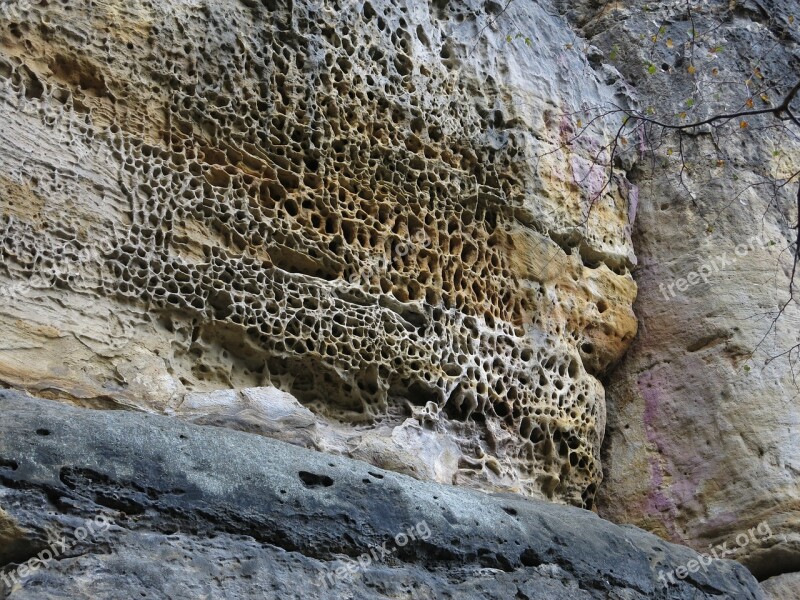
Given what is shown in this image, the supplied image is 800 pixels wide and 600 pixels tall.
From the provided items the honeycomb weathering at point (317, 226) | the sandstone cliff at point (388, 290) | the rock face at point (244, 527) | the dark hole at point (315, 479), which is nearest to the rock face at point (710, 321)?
the sandstone cliff at point (388, 290)

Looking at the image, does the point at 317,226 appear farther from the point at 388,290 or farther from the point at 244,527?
the point at 244,527

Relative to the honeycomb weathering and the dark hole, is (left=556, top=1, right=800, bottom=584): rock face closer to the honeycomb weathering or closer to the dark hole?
the honeycomb weathering

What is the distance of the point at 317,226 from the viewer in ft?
23.7

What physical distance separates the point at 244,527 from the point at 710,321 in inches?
168

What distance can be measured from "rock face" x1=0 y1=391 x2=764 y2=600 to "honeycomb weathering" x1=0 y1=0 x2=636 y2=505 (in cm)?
91

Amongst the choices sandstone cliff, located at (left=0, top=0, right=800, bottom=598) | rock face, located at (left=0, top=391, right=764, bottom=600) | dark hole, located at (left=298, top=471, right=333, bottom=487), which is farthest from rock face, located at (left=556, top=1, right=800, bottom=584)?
dark hole, located at (left=298, top=471, right=333, bottom=487)

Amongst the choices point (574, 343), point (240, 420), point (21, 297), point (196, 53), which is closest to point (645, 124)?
point (574, 343)

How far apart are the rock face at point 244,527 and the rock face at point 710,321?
4.91 ft

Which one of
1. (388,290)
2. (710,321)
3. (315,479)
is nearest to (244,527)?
(315,479)

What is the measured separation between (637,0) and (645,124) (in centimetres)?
149

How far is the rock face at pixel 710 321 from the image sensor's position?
7477 mm

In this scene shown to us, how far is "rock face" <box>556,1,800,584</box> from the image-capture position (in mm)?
7477

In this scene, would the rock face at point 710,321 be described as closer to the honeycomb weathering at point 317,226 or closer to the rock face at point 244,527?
the honeycomb weathering at point 317,226

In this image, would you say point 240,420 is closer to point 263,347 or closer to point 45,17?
point 263,347
